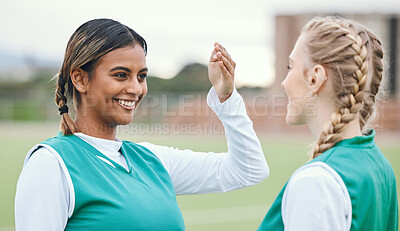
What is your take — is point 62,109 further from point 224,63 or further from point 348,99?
point 348,99

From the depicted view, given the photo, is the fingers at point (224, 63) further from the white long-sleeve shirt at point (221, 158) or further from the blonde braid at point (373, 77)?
the blonde braid at point (373, 77)

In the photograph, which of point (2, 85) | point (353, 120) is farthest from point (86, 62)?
point (2, 85)

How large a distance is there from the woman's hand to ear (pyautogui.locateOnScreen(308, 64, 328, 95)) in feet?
1.87

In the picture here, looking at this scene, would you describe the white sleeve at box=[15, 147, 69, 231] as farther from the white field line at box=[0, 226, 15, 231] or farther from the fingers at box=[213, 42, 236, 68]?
the white field line at box=[0, 226, 15, 231]

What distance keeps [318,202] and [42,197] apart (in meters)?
1.00

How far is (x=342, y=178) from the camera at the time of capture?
1658 mm

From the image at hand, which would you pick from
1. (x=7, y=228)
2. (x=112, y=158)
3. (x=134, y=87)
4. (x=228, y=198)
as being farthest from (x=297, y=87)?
(x=228, y=198)

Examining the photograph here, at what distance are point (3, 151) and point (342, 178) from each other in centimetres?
1535

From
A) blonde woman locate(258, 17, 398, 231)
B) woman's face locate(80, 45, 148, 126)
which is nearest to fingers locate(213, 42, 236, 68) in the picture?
woman's face locate(80, 45, 148, 126)

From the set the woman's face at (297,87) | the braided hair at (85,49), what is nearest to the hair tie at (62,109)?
the braided hair at (85,49)

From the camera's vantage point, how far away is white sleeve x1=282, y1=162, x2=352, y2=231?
5.29 feet

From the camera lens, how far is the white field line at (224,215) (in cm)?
693

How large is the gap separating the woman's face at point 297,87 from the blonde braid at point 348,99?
141 mm

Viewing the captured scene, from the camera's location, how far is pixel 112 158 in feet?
7.41
